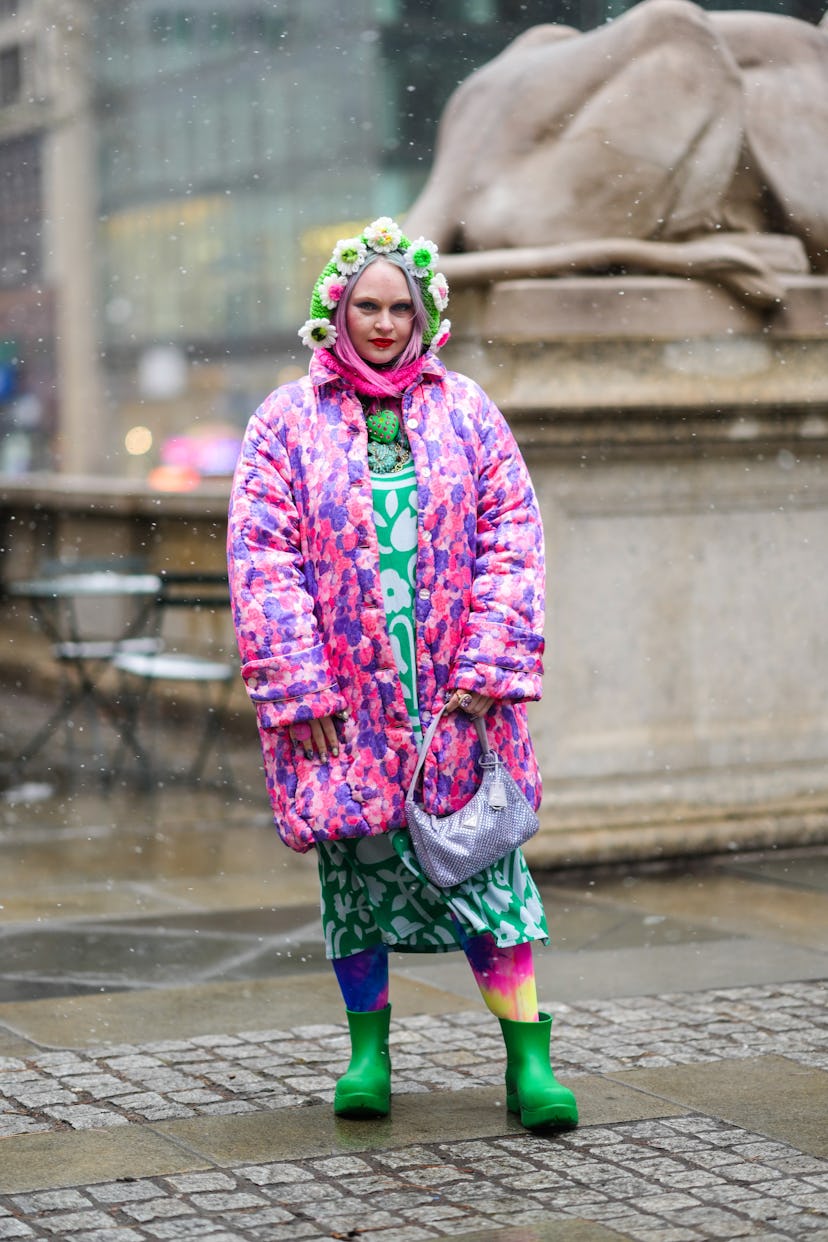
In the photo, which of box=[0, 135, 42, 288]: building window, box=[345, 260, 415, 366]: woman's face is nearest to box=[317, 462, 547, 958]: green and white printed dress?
box=[345, 260, 415, 366]: woman's face

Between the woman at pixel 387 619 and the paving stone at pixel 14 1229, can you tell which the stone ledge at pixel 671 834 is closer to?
the woman at pixel 387 619

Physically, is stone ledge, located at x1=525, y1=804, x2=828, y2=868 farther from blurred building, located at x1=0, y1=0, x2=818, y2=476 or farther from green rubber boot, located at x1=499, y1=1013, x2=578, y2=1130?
blurred building, located at x1=0, y1=0, x2=818, y2=476

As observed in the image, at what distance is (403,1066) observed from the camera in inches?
190

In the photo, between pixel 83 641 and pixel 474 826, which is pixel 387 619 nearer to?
pixel 474 826

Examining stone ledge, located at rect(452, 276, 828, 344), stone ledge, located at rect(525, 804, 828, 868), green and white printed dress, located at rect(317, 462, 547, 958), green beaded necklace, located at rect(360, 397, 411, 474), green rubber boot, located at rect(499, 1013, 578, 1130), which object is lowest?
green rubber boot, located at rect(499, 1013, 578, 1130)

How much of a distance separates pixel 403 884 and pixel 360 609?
55 centimetres

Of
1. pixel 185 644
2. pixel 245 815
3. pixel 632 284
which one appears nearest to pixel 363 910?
pixel 632 284

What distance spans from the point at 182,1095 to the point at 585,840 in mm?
2863

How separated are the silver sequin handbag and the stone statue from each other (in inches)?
129

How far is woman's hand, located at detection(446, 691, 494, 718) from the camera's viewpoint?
4211mm

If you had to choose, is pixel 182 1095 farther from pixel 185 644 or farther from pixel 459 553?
pixel 185 644

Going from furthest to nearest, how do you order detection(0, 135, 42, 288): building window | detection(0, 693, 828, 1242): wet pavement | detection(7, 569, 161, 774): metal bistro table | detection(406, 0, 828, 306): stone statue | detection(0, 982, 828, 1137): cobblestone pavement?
detection(0, 135, 42, 288): building window, detection(7, 569, 161, 774): metal bistro table, detection(406, 0, 828, 306): stone statue, detection(0, 982, 828, 1137): cobblestone pavement, detection(0, 693, 828, 1242): wet pavement

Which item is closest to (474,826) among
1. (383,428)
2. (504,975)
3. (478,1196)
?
(504,975)

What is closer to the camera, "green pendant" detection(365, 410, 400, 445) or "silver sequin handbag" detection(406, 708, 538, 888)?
"silver sequin handbag" detection(406, 708, 538, 888)
